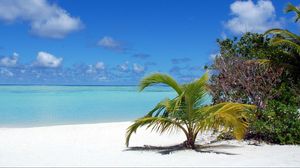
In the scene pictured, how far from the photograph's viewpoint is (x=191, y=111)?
988 centimetres

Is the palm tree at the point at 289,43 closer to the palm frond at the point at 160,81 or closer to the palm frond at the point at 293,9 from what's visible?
the palm frond at the point at 293,9

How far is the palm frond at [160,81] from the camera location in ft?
33.0

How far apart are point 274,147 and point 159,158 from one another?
305 centimetres

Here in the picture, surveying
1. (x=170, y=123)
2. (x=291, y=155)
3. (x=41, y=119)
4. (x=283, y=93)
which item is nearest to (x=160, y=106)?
(x=170, y=123)

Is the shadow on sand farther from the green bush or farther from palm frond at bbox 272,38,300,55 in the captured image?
palm frond at bbox 272,38,300,55

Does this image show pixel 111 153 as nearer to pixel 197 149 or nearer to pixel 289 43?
pixel 197 149

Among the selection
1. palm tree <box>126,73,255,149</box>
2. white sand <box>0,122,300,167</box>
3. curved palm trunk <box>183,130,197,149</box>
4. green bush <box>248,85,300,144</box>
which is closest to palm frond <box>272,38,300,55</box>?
green bush <box>248,85,300,144</box>

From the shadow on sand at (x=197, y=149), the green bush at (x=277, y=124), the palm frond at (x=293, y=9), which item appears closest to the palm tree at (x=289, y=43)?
the palm frond at (x=293, y=9)

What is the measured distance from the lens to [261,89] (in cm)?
1190

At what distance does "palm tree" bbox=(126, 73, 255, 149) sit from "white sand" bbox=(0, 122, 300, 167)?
56 centimetres

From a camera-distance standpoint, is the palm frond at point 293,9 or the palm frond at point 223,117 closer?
the palm frond at point 223,117

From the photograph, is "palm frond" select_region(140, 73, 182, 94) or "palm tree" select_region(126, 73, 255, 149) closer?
"palm tree" select_region(126, 73, 255, 149)

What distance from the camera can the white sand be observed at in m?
8.55

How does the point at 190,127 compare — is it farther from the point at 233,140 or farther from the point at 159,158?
the point at 233,140
